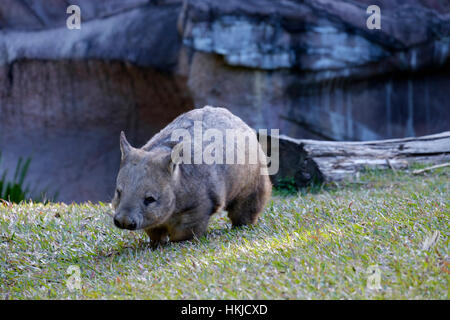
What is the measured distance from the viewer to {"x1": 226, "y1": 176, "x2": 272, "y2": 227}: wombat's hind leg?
16.8 feet

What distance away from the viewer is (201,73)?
10562mm

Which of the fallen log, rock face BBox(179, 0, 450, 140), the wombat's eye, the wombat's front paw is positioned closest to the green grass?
the wombat's front paw

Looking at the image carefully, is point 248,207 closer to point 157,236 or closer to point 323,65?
point 157,236

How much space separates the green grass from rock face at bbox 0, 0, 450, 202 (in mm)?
5029

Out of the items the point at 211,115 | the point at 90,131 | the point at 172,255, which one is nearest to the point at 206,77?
the point at 90,131

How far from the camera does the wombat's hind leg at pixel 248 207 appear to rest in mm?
5109

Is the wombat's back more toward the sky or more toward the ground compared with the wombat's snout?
more toward the sky

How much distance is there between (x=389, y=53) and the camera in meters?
10.7

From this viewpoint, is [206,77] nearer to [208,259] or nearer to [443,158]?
[443,158]

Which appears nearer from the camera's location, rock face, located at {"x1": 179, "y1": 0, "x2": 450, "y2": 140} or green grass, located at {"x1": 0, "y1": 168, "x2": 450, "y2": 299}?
green grass, located at {"x1": 0, "y1": 168, "x2": 450, "y2": 299}

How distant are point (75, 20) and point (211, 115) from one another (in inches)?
316

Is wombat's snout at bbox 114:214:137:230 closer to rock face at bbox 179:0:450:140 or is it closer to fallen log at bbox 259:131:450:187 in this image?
fallen log at bbox 259:131:450:187

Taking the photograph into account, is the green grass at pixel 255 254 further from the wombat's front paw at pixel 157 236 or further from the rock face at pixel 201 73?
the rock face at pixel 201 73

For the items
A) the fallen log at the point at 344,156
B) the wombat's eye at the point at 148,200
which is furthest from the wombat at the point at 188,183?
the fallen log at the point at 344,156
